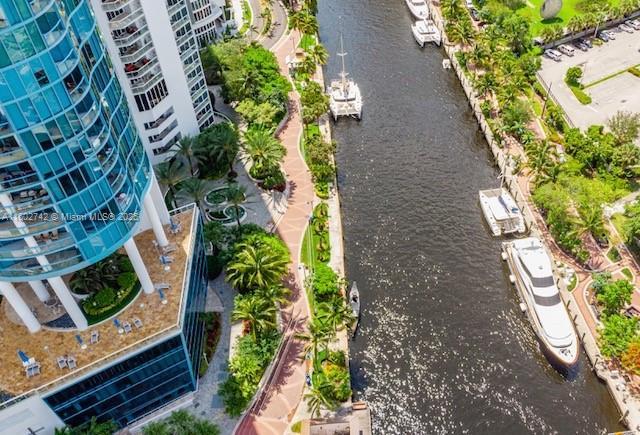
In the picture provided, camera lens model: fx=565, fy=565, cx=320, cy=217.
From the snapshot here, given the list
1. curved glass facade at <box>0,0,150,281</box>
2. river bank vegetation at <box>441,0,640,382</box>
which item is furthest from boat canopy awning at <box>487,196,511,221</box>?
curved glass facade at <box>0,0,150,281</box>

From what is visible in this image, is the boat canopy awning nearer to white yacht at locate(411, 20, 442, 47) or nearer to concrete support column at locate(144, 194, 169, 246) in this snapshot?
concrete support column at locate(144, 194, 169, 246)

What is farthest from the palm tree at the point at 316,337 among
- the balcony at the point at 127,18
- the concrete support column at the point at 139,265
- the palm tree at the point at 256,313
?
the balcony at the point at 127,18

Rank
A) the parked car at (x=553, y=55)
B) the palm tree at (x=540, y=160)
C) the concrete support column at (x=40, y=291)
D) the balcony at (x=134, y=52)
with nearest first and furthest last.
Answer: the concrete support column at (x=40, y=291) < the balcony at (x=134, y=52) < the palm tree at (x=540, y=160) < the parked car at (x=553, y=55)

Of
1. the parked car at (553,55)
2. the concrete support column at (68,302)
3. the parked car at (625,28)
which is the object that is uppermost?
the concrete support column at (68,302)

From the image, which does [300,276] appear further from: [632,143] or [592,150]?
[632,143]

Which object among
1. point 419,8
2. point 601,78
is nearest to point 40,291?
point 601,78

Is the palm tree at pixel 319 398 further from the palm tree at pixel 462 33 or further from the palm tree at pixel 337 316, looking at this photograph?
the palm tree at pixel 462 33

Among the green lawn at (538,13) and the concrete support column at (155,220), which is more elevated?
the concrete support column at (155,220)
